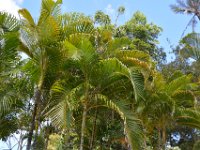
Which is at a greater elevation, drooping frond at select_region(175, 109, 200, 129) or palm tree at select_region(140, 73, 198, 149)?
palm tree at select_region(140, 73, 198, 149)

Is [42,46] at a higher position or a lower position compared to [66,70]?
higher

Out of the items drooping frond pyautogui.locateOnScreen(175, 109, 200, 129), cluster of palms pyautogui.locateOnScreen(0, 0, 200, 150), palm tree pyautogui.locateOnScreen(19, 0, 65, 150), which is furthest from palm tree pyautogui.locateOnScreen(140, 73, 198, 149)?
palm tree pyautogui.locateOnScreen(19, 0, 65, 150)

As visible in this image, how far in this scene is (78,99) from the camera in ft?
27.2

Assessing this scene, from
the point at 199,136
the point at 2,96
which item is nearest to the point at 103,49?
the point at 2,96

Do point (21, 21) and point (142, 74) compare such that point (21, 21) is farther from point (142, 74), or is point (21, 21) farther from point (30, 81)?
point (142, 74)

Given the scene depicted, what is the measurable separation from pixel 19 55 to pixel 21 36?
0.74 meters

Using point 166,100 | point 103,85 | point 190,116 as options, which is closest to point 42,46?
point 103,85

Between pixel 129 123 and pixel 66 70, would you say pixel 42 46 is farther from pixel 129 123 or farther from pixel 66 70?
pixel 129 123

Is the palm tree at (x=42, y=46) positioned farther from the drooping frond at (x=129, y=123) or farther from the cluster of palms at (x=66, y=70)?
A: the drooping frond at (x=129, y=123)

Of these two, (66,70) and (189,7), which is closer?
(66,70)

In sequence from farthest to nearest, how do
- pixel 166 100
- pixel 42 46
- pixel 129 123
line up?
pixel 166 100, pixel 42 46, pixel 129 123

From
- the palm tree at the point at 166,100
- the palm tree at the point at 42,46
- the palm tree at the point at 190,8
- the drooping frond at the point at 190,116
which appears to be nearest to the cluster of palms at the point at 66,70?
the palm tree at the point at 42,46

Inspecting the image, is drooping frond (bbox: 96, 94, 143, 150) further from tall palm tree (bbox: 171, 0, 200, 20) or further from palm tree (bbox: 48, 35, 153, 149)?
tall palm tree (bbox: 171, 0, 200, 20)

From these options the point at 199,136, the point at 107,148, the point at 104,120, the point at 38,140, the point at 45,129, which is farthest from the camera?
the point at 199,136
